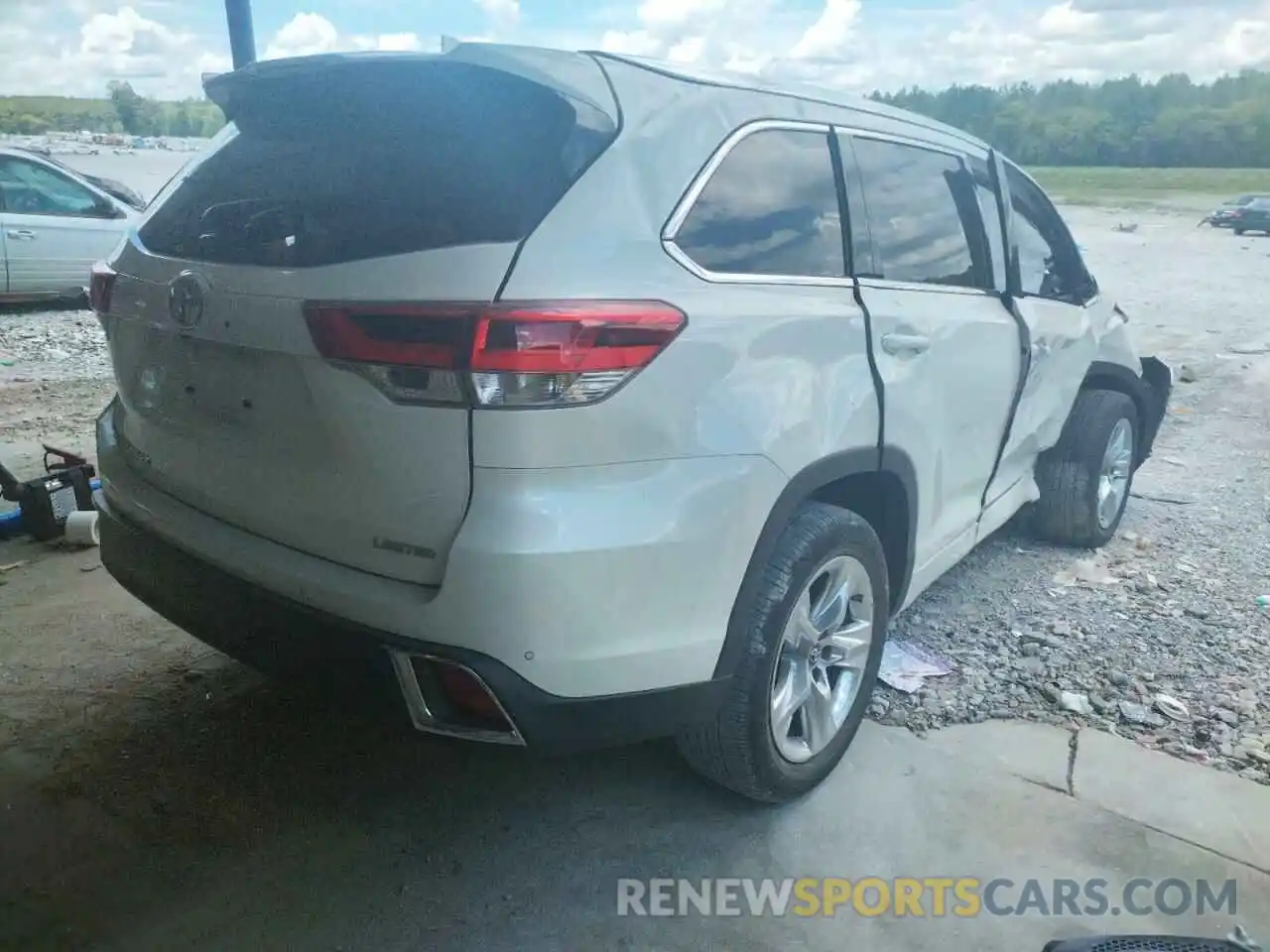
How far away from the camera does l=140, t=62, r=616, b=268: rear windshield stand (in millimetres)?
1894

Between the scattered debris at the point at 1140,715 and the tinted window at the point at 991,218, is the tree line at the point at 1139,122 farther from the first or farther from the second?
the scattered debris at the point at 1140,715

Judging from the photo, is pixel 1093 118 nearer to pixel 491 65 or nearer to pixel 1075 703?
pixel 1075 703

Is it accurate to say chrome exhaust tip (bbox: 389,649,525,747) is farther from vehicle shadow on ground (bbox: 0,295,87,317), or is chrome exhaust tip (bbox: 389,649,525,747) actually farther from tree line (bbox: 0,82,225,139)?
vehicle shadow on ground (bbox: 0,295,87,317)

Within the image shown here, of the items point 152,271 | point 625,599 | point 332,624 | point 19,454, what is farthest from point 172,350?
point 19,454

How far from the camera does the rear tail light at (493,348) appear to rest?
1777 millimetres

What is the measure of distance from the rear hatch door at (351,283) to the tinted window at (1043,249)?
2.16 m

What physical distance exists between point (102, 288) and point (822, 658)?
2.05 metres

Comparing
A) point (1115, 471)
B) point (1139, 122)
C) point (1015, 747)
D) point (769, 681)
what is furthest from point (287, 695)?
point (1139, 122)

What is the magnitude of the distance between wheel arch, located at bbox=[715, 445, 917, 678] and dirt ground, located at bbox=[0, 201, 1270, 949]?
1.84ft

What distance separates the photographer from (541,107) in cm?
195

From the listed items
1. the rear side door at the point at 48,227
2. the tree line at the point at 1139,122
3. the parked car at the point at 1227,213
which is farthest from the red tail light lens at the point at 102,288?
the parked car at the point at 1227,213

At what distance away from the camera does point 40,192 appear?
361 inches

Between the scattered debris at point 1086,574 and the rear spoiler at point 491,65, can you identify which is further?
the scattered debris at point 1086,574

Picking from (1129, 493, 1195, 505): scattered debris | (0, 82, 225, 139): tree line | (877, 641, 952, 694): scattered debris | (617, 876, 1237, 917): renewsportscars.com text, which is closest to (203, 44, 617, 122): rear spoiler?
(617, 876, 1237, 917): renewsportscars.com text
